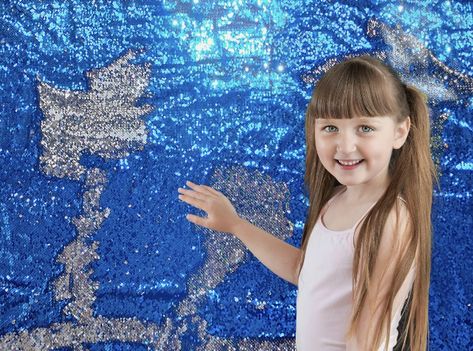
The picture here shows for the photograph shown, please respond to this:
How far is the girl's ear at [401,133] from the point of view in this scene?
100 centimetres

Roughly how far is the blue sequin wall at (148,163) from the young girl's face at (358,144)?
330mm

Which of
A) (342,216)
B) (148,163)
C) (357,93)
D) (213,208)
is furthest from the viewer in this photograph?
(148,163)

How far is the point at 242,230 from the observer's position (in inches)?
46.8

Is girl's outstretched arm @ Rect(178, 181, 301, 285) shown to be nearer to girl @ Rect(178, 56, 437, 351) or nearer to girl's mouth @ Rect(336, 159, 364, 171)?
girl @ Rect(178, 56, 437, 351)

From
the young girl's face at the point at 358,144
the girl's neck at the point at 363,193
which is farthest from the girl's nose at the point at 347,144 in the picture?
the girl's neck at the point at 363,193

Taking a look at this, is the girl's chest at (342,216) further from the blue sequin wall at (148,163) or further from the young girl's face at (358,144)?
the blue sequin wall at (148,163)

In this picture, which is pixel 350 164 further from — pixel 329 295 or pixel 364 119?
pixel 329 295

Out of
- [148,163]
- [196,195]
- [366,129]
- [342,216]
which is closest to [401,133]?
[366,129]

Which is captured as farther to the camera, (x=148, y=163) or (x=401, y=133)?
(x=148, y=163)

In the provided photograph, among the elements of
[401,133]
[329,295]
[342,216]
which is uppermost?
[401,133]

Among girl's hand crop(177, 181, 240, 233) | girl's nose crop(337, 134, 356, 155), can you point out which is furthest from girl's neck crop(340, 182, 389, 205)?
girl's hand crop(177, 181, 240, 233)

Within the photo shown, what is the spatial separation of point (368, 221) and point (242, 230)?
296mm

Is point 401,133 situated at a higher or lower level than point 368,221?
higher

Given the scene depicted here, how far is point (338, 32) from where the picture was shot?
1.32 m
